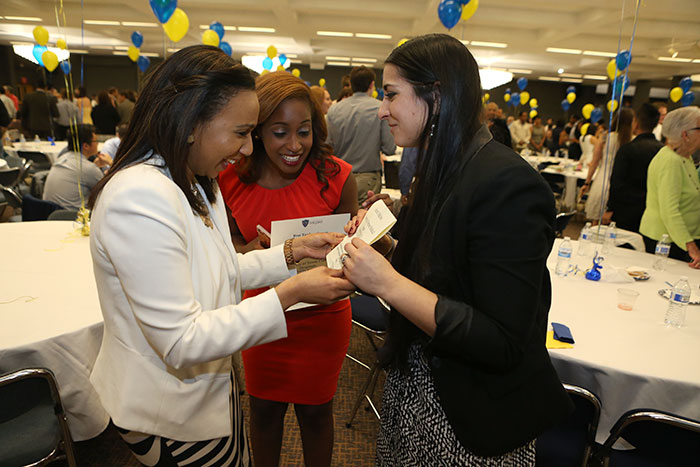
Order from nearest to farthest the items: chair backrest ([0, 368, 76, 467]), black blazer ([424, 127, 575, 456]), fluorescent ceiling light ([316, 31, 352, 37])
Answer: black blazer ([424, 127, 575, 456]) → chair backrest ([0, 368, 76, 467]) → fluorescent ceiling light ([316, 31, 352, 37])

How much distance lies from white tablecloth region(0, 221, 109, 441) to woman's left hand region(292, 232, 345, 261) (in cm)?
88

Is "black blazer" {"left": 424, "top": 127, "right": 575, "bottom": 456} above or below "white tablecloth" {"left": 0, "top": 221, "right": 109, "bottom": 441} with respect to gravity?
above

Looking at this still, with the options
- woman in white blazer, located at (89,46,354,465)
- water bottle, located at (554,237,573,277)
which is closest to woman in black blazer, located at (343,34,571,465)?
woman in white blazer, located at (89,46,354,465)

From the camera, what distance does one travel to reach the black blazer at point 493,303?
846mm

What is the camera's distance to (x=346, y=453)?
2.29m

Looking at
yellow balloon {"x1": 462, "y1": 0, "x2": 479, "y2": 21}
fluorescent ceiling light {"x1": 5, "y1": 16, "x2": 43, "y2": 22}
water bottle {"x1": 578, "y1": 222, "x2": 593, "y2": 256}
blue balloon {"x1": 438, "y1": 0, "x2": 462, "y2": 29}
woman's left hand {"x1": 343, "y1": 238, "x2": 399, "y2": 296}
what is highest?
fluorescent ceiling light {"x1": 5, "y1": 16, "x2": 43, "y2": 22}

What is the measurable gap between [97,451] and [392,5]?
32.7ft

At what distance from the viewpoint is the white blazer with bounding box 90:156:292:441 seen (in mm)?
903

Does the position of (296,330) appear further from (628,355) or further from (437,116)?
(628,355)

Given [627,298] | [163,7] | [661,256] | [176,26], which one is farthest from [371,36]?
[627,298]

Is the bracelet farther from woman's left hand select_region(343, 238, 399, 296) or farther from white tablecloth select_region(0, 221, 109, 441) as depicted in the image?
white tablecloth select_region(0, 221, 109, 441)

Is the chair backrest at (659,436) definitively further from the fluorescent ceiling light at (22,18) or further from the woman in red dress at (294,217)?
the fluorescent ceiling light at (22,18)

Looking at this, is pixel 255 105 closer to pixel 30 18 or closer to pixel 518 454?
pixel 518 454

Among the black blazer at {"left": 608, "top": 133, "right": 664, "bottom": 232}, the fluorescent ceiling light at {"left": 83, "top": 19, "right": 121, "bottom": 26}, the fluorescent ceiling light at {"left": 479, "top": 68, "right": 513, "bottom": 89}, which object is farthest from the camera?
the fluorescent ceiling light at {"left": 83, "top": 19, "right": 121, "bottom": 26}
